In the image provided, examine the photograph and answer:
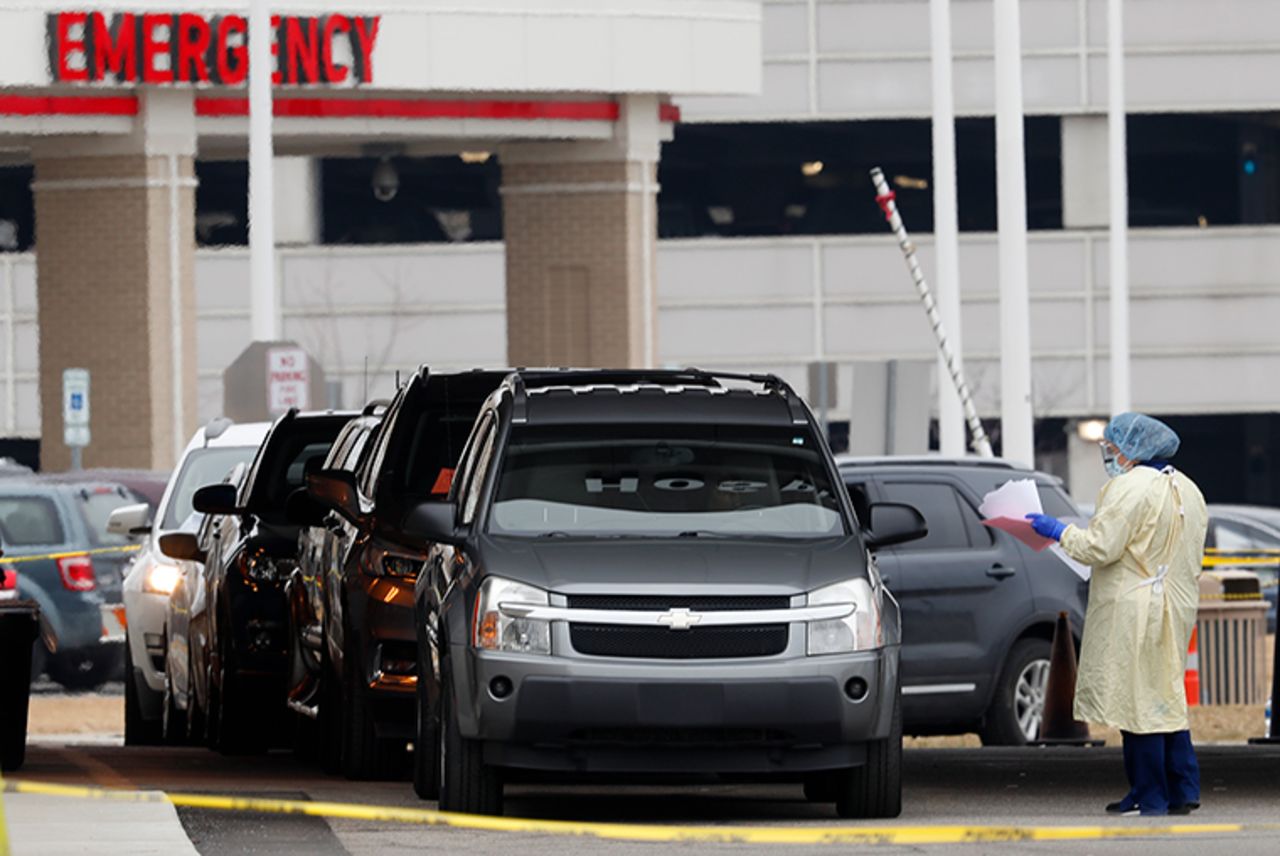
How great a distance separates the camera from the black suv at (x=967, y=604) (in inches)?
737

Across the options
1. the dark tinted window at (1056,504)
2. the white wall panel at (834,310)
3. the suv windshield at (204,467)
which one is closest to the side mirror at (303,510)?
the suv windshield at (204,467)

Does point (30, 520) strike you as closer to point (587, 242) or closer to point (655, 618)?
point (587, 242)

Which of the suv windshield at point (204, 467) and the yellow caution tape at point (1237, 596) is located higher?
the suv windshield at point (204, 467)

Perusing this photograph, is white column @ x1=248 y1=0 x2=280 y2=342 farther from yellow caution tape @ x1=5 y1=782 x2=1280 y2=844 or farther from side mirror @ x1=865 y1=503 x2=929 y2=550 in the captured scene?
side mirror @ x1=865 y1=503 x2=929 y2=550

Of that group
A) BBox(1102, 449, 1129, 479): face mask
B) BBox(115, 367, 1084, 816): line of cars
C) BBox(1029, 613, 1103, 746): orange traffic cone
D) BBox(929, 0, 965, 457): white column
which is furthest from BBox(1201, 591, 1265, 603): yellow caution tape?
BBox(929, 0, 965, 457): white column

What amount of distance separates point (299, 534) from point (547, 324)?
23.8m

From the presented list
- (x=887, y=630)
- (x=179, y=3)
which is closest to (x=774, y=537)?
(x=887, y=630)

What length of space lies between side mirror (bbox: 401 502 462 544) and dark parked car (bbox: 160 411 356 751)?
4196 mm

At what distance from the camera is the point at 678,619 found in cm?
1177

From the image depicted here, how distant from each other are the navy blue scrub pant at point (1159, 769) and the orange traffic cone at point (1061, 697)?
5.23 metres

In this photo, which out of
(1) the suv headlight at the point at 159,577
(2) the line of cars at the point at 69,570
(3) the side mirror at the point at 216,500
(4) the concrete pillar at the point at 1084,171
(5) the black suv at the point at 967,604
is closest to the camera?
(3) the side mirror at the point at 216,500

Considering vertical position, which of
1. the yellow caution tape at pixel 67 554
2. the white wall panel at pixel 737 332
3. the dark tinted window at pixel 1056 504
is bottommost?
the yellow caution tape at pixel 67 554

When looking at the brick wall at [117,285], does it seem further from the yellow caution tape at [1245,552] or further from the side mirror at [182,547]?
the side mirror at [182,547]

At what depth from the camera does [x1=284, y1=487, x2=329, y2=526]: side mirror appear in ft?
50.6
